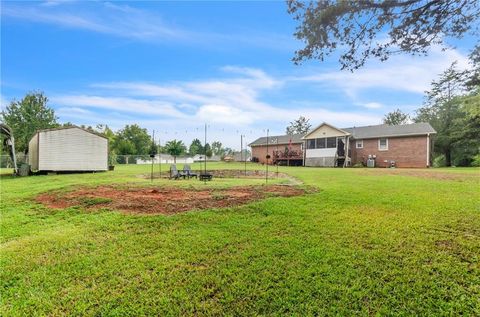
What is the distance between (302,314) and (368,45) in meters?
4.75

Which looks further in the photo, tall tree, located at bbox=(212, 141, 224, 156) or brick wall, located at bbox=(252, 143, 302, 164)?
tall tree, located at bbox=(212, 141, 224, 156)

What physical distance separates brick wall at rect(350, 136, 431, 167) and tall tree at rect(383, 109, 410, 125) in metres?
21.9

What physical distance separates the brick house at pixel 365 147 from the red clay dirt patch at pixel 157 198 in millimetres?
12231

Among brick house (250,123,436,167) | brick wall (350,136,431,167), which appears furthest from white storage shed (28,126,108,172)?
brick wall (350,136,431,167)

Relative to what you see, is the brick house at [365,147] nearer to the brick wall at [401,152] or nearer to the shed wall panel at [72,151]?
the brick wall at [401,152]

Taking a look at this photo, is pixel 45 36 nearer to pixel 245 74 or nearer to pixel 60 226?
pixel 60 226

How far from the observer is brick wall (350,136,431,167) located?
20.7 metres

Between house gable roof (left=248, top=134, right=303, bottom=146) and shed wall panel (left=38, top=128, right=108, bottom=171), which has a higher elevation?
house gable roof (left=248, top=134, right=303, bottom=146)

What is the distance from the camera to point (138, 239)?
4.38 m

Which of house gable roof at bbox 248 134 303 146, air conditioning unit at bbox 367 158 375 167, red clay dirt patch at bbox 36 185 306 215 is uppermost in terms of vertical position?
house gable roof at bbox 248 134 303 146

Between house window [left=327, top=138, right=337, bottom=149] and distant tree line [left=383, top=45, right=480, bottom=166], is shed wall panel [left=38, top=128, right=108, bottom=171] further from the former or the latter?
distant tree line [left=383, top=45, right=480, bottom=166]

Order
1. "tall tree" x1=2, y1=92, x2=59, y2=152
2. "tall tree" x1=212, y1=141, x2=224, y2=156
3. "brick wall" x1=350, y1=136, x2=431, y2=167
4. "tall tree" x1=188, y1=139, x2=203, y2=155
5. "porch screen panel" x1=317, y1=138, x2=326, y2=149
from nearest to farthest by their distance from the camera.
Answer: "brick wall" x1=350, y1=136, x2=431, y2=167, "porch screen panel" x1=317, y1=138, x2=326, y2=149, "tall tree" x1=2, y1=92, x2=59, y2=152, "tall tree" x1=188, y1=139, x2=203, y2=155, "tall tree" x1=212, y1=141, x2=224, y2=156

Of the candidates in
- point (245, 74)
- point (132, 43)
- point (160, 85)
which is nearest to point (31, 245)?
point (132, 43)

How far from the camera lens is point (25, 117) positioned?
37.9m
